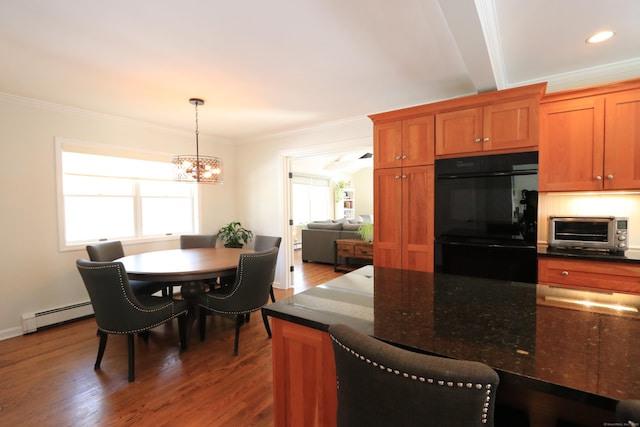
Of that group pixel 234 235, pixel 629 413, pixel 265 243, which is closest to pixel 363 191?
pixel 234 235

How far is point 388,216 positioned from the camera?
9.89 ft

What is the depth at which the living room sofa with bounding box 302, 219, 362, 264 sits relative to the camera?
19.4 feet

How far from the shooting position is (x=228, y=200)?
5.18 metres

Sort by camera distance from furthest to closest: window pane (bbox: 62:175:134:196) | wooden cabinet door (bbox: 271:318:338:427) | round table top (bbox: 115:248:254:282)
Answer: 1. window pane (bbox: 62:175:134:196)
2. round table top (bbox: 115:248:254:282)
3. wooden cabinet door (bbox: 271:318:338:427)

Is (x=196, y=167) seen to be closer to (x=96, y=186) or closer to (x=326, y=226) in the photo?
(x=96, y=186)

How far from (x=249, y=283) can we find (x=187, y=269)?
57 cm

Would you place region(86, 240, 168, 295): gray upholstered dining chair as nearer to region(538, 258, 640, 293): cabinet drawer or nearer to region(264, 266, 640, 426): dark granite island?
region(264, 266, 640, 426): dark granite island

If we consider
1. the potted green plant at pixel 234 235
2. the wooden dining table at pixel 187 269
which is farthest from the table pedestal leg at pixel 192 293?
the potted green plant at pixel 234 235

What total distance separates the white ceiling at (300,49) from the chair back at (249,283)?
164 centimetres

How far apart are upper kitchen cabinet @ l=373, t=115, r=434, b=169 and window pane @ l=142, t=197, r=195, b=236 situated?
319cm

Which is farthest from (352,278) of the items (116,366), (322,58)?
(116,366)

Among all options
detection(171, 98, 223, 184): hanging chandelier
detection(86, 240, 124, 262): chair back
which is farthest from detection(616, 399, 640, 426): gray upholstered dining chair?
detection(86, 240, 124, 262): chair back

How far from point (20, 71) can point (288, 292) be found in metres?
3.77

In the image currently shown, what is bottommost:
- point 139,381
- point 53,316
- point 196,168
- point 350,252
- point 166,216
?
point 139,381
